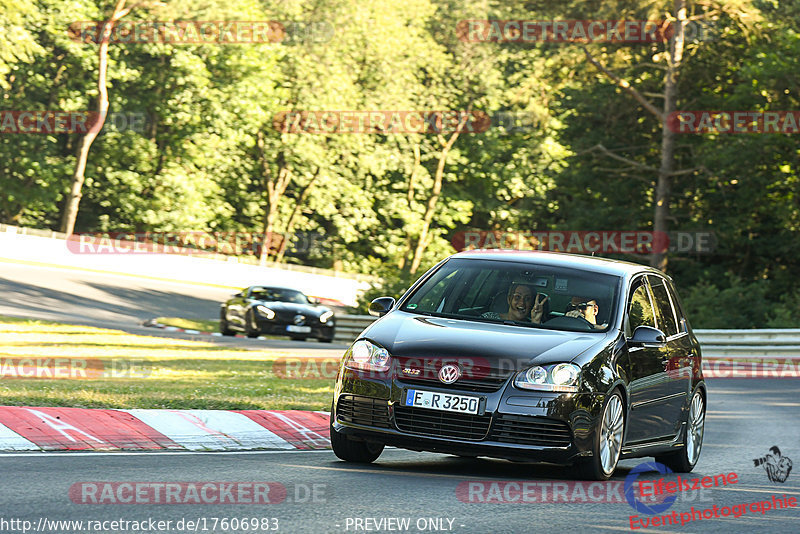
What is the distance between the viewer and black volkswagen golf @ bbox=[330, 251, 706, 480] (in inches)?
311

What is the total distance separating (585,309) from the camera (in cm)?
900

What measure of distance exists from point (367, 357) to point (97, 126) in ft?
147

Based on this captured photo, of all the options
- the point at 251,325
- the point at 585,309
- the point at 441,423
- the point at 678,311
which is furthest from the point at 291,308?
the point at 441,423

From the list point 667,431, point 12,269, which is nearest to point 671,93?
point 12,269

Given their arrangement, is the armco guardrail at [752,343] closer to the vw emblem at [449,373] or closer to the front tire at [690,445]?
the front tire at [690,445]

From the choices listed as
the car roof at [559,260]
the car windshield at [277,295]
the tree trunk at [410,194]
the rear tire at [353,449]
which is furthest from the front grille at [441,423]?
the tree trunk at [410,194]

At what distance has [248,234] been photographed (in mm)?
60500

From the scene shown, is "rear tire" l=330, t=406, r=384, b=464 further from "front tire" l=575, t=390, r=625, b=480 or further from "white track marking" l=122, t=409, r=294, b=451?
"front tire" l=575, t=390, r=625, b=480

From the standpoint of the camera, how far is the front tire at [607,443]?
8.17 metres

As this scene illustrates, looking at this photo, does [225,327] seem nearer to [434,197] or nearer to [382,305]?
[382,305]

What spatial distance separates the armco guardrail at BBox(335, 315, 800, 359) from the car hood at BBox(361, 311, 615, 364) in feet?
59.0

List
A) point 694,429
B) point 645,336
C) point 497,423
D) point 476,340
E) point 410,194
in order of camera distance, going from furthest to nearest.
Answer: point 410,194 → point 694,429 → point 645,336 → point 476,340 → point 497,423

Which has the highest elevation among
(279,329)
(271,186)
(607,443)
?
(271,186)

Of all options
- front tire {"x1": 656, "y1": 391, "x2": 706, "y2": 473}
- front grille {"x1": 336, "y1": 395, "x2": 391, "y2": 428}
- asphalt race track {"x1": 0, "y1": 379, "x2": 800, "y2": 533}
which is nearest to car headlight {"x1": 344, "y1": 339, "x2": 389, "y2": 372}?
front grille {"x1": 336, "y1": 395, "x2": 391, "y2": 428}
